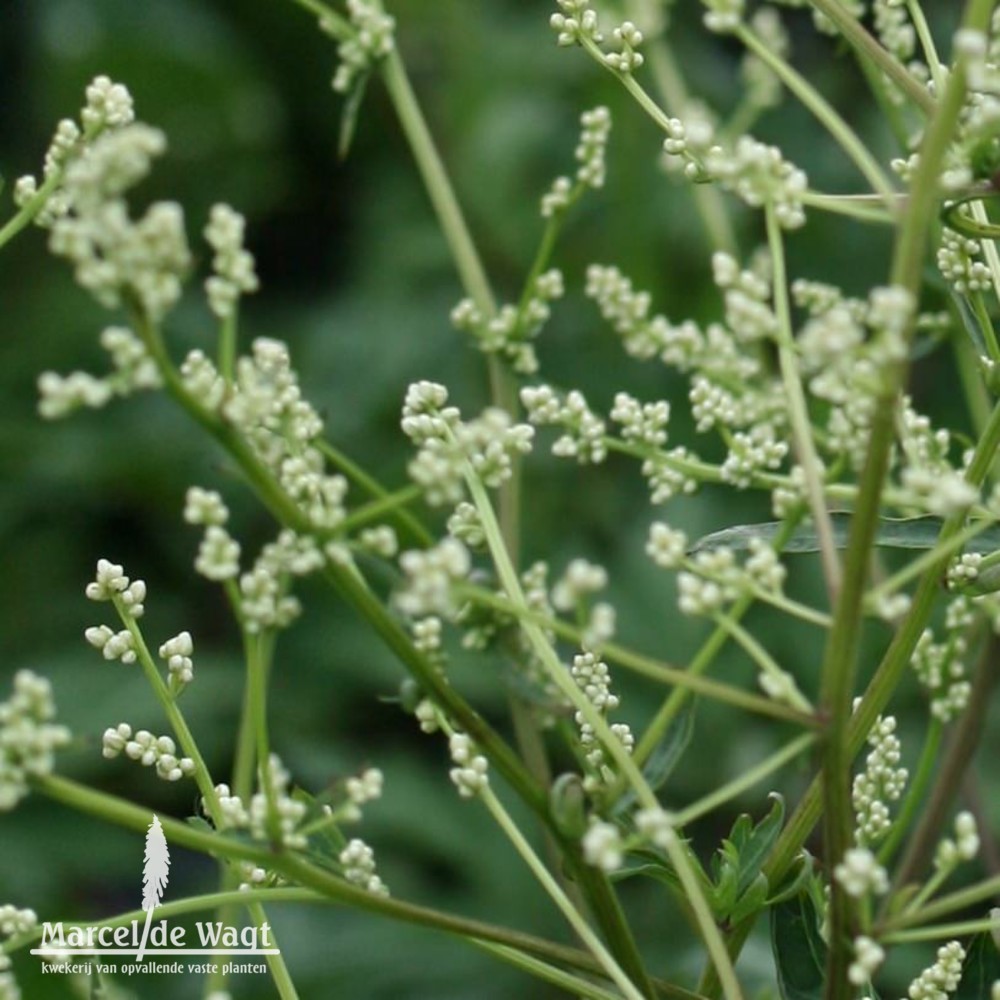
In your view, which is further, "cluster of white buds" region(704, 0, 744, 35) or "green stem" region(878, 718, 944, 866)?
"green stem" region(878, 718, 944, 866)

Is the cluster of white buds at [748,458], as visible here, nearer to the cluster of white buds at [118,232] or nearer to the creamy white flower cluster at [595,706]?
the creamy white flower cluster at [595,706]

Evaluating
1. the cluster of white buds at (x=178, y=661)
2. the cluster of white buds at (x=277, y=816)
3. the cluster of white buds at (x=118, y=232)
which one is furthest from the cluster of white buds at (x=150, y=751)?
the cluster of white buds at (x=118, y=232)

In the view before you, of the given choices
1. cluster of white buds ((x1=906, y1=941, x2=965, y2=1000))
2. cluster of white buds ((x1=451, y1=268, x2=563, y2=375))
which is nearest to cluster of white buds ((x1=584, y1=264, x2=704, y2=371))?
cluster of white buds ((x1=451, y1=268, x2=563, y2=375))

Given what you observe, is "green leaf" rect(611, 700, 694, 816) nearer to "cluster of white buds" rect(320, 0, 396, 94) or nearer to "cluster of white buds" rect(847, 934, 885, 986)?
"cluster of white buds" rect(847, 934, 885, 986)

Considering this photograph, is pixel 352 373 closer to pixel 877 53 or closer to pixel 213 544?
pixel 877 53

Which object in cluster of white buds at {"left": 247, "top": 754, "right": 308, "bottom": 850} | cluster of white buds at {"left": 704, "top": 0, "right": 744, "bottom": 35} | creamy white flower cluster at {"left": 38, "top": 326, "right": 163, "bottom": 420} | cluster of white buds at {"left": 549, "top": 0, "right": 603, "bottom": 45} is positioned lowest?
cluster of white buds at {"left": 247, "top": 754, "right": 308, "bottom": 850}

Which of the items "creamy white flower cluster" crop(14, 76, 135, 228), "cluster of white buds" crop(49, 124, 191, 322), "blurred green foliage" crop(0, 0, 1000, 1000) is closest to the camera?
"cluster of white buds" crop(49, 124, 191, 322)

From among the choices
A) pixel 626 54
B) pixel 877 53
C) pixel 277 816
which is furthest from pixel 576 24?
pixel 277 816
